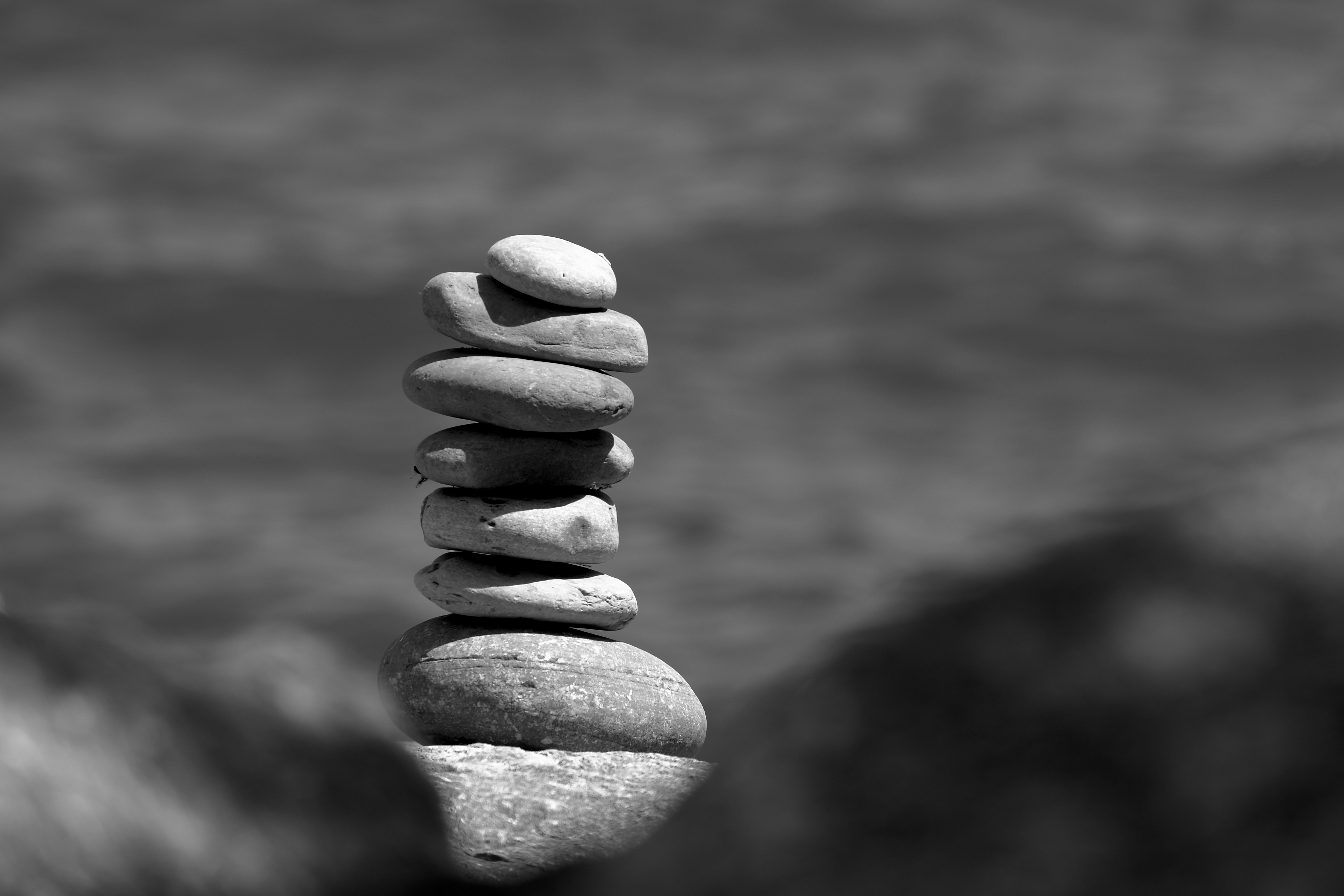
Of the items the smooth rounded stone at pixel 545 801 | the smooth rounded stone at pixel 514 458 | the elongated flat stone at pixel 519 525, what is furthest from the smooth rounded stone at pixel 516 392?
the smooth rounded stone at pixel 545 801

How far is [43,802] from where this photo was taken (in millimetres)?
2852

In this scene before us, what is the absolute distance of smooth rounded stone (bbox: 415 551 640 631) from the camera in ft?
27.9

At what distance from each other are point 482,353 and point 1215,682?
666cm

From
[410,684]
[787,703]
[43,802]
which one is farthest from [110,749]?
[410,684]

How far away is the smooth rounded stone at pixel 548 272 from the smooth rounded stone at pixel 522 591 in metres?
1.61

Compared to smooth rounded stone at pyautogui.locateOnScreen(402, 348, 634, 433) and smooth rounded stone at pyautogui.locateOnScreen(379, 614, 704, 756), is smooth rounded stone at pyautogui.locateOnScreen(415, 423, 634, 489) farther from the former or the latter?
smooth rounded stone at pyautogui.locateOnScreen(379, 614, 704, 756)

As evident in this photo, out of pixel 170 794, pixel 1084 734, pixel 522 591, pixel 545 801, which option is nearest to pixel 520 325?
pixel 522 591

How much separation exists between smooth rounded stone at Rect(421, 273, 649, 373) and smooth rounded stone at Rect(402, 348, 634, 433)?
0.08 meters

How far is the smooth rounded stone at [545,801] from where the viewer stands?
6.21 metres

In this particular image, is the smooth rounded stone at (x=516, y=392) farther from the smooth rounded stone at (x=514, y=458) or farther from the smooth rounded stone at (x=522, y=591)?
the smooth rounded stone at (x=522, y=591)

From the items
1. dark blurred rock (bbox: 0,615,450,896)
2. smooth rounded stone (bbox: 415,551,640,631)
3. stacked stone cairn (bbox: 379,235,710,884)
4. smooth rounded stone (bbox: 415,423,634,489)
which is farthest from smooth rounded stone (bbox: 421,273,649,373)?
dark blurred rock (bbox: 0,615,450,896)

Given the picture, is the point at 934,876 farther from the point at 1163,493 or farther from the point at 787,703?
the point at 1163,493

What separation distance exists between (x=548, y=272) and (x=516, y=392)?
0.71 m

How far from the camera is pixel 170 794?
2.98 meters
